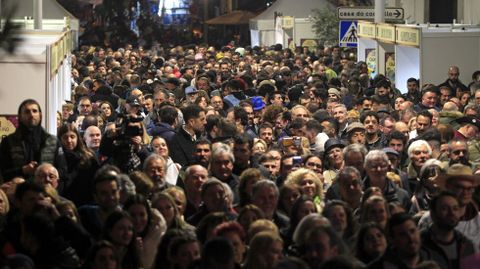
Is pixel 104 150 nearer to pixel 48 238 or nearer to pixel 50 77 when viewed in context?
pixel 50 77

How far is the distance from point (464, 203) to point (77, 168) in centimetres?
361

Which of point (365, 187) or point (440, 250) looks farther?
point (365, 187)

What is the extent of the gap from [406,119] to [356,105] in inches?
126

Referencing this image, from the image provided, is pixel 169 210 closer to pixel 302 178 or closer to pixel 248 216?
pixel 248 216

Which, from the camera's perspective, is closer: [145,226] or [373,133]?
[145,226]

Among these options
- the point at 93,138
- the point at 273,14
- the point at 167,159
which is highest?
the point at 273,14

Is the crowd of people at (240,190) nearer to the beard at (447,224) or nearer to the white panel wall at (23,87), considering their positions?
the beard at (447,224)

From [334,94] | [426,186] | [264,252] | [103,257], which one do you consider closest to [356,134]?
[426,186]

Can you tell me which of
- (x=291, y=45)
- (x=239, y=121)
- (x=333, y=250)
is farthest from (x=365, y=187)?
(x=291, y=45)

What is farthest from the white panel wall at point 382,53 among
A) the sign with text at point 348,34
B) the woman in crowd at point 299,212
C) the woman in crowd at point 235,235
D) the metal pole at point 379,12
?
the woman in crowd at point 235,235

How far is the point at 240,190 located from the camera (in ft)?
36.1

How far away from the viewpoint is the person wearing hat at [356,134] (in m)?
14.8

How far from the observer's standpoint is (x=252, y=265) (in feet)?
27.5

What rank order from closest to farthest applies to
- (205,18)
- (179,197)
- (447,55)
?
(179,197) → (447,55) → (205,18)
